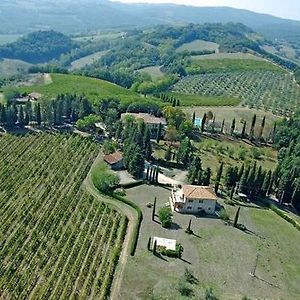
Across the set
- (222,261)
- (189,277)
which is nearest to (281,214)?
(222,261)

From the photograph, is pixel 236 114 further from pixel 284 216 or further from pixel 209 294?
pixel 209 294

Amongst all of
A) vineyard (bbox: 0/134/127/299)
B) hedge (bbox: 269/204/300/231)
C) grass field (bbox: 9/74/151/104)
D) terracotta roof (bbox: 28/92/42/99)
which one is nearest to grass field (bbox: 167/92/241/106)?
grass field (bbox: 9/74/151/104)

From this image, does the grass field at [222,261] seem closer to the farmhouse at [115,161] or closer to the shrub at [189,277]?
the shrub at [189,277]

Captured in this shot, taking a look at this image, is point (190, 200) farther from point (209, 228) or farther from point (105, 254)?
point (105, 254)

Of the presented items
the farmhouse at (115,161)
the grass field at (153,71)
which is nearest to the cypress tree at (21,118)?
the farmhouse at (115,161)

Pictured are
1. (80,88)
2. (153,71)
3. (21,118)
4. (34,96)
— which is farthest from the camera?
(153,71)

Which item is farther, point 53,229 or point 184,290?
point 53,229
